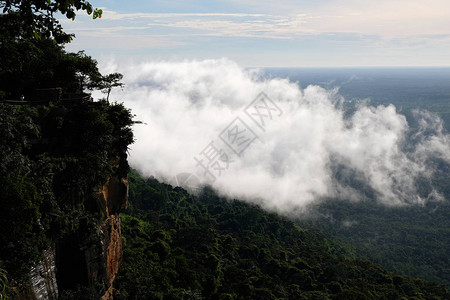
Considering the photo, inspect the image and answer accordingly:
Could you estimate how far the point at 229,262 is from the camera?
42.7m

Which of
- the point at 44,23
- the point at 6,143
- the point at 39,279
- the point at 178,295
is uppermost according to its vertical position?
the point at 44,23

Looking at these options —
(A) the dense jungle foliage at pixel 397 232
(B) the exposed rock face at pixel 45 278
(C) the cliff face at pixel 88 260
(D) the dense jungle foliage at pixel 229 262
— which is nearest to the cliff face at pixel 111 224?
(C) the cliff face at pixel 88 260

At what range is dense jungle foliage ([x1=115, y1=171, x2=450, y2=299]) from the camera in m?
27.0

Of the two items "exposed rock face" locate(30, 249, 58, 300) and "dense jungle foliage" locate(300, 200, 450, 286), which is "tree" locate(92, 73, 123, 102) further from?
"dense jungle foliage" locate(300, 200, 450, 286)

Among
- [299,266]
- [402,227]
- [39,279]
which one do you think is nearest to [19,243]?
[39,279]

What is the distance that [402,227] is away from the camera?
380ft

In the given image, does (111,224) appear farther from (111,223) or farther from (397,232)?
(397,232)

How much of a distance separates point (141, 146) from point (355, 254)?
121 meters

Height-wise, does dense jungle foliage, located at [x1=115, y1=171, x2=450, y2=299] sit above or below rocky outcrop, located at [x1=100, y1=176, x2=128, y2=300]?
below

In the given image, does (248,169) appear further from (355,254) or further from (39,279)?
(39,279)

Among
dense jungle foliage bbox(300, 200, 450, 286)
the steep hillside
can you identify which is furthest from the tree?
dense jungle foliage bbox(300, 200, 450, 286)

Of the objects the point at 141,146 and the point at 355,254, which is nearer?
the point at 355,254

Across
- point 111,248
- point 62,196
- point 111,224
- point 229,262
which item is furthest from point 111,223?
point 229,262

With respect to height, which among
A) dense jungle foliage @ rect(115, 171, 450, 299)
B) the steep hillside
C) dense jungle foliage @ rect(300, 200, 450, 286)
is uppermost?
the steep hillside
